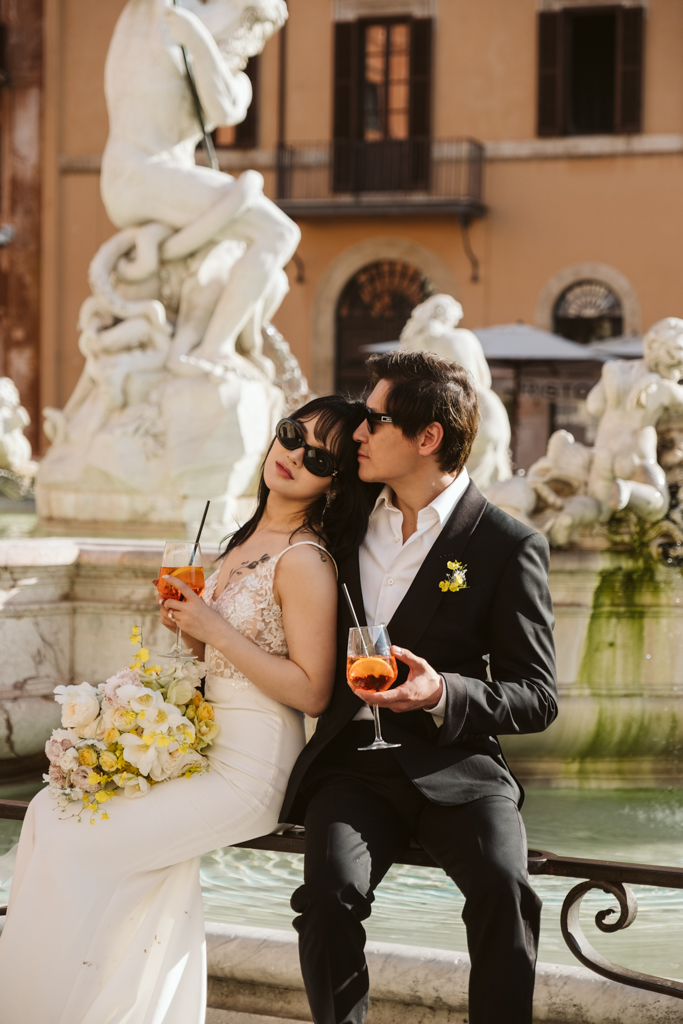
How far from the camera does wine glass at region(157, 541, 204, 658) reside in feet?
8.07

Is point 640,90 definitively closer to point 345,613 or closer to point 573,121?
point 573,121

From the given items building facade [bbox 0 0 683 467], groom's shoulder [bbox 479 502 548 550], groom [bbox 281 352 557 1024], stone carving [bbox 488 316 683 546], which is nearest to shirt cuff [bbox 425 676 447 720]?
groom [bbox 281 352 557 1024]

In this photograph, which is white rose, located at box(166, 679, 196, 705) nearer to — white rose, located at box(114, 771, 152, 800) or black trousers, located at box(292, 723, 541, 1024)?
white rose, located at box(114, 771, 152, 800)

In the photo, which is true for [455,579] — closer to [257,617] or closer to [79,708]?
[257,617]

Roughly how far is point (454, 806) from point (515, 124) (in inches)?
749

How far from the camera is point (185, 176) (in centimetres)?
640

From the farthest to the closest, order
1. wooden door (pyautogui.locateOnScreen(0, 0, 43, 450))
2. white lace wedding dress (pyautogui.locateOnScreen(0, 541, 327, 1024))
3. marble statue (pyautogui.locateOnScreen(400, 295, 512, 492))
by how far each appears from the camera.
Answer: wooden door (pyautogui.locateOnScreen(0, 0, 43, 450)) < marble statue (pyautogui.locateOnScreen(400, 295, 512, 492)) < white lace wedding dress (pyautogui.locateOnScreen(0, 541, 327, 1024))

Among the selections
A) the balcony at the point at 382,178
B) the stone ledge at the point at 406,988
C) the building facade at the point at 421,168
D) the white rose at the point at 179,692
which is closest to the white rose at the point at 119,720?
the white rose at the point at 179,692

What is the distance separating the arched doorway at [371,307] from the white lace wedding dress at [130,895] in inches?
718

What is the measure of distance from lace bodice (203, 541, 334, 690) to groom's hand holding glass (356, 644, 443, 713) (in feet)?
1.19

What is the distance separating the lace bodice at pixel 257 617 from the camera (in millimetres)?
2482

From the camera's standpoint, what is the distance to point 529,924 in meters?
2.19

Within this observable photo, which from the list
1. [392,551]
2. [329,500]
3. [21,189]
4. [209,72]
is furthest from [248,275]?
[21,189]

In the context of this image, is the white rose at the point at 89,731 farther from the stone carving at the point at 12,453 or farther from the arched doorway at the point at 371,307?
the arched doorway at the point at 371,307
